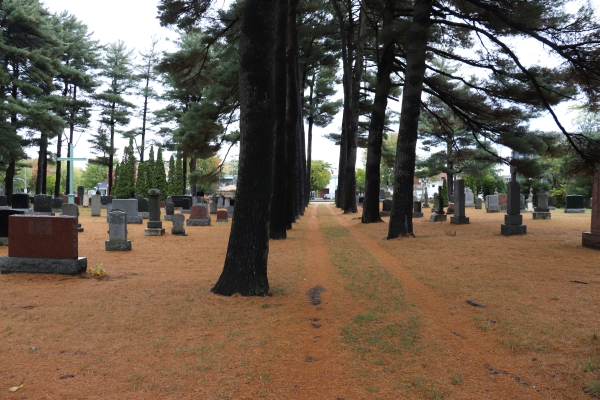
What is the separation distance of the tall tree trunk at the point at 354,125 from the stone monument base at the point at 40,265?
61.6 feet

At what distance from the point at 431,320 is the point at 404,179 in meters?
9.09

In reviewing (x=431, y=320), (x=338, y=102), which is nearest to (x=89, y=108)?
(x=338, y=102)

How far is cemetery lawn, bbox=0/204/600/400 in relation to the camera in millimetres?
3424

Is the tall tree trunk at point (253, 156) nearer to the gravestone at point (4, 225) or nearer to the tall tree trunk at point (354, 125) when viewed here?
the gravestone at point (4, 225)

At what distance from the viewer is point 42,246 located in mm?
7805

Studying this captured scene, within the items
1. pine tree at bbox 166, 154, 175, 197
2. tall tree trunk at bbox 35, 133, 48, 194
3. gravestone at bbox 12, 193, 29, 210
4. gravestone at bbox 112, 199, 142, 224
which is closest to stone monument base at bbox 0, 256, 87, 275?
gravestone at bbox 12, 193, 29, 210

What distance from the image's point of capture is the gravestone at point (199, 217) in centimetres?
1956

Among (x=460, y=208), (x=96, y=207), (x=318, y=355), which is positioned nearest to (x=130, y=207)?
(x=96, y=207)

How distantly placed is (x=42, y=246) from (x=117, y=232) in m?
3.42

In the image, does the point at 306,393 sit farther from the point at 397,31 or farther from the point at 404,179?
the point at 397,31

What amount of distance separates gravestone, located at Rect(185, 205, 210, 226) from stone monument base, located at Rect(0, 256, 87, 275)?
1176 centimetres

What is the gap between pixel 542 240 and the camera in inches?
479

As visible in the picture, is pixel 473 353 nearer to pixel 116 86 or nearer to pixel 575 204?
pixel 575 204

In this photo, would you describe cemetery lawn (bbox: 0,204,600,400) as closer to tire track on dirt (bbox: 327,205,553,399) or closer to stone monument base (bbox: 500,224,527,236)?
tire track on dirt (bbox: 327,205,553,399)
